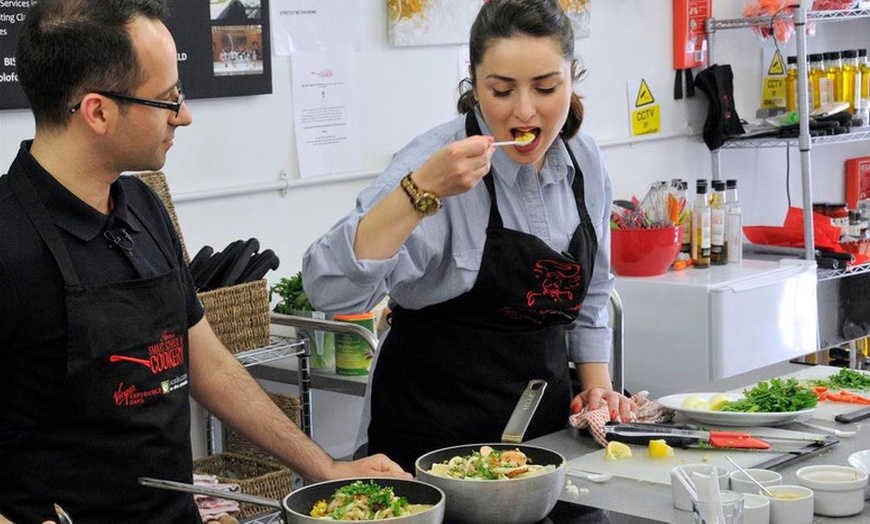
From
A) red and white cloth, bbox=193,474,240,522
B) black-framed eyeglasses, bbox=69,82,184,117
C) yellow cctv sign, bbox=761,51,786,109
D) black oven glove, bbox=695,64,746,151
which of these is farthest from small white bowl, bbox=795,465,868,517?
yellow cctv sign, bbox=761,51,786,109

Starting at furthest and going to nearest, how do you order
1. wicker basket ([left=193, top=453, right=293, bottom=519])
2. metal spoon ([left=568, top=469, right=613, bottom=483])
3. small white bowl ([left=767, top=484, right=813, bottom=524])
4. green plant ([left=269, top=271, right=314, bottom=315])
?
1. green plant ([left=269, top=271, right=314, bottom=315])
2. wicker basket ([left=193, top=453, right=293, bottom=519])
3. metal spoon ([left=568, top=469, right=613, bottom=483])
4. small white bowl ([left=767, top=484, right=813, bottom=524])

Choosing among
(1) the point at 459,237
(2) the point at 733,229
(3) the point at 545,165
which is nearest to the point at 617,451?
(1) the point at 459,237

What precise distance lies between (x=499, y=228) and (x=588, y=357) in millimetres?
408

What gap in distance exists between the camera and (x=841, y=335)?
15.8 feet

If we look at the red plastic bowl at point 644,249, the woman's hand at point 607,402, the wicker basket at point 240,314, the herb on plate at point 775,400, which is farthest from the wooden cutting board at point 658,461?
the red plastic bowl at point 644,249

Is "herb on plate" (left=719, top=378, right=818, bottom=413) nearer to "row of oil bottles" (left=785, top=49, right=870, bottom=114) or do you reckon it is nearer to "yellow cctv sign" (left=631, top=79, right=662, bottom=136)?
"yellow cctv sign" (left=631, top=79, right=662, bottom=136)

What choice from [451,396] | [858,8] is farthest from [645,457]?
[858,8]

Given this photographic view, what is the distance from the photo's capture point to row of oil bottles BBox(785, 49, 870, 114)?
4.84 meters

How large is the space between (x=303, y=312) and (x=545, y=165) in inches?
46.7

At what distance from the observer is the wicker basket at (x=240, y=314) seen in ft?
9.62

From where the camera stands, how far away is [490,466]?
1.73 m

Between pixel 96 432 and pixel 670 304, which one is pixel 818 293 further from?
pixel 96 432

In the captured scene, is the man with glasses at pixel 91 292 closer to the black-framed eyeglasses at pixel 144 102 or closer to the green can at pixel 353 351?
the black-framed eyeglasses at pixel 144 102

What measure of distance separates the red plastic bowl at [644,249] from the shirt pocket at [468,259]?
1829mm
